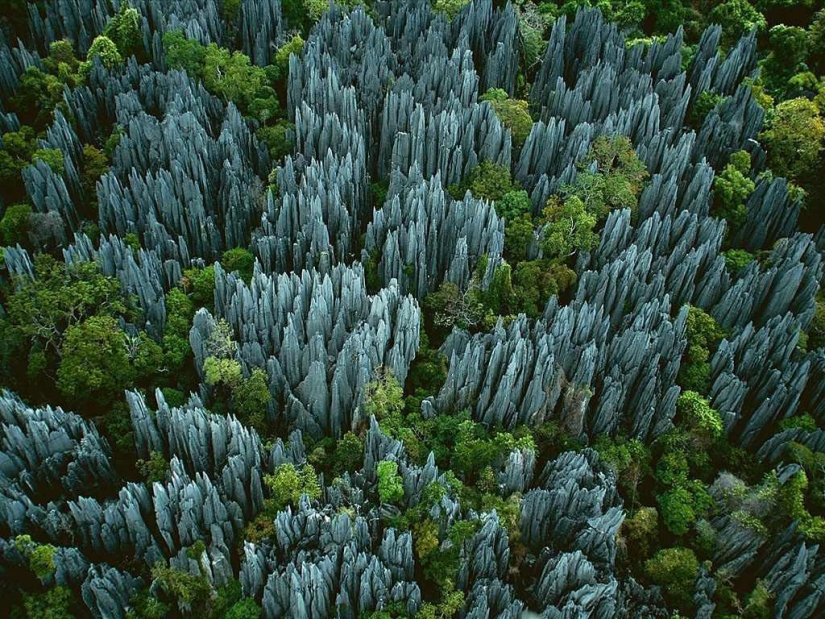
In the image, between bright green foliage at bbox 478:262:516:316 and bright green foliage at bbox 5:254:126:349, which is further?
bright green foliage at bbox 478:262:516:316

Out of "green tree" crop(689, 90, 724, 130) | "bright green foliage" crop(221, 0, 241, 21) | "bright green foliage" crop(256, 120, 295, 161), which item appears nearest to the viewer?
"bright green foliage" crop(256, 120, 295, 161)

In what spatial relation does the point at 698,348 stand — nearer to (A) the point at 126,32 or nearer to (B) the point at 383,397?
(B) the point at 383,397

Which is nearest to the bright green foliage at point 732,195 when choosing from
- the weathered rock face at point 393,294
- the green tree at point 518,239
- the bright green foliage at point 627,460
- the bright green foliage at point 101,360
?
the weathered rock face at point 393,294

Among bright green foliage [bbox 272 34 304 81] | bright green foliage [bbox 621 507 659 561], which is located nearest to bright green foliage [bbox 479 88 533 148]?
bright green foliage [bbox 272 34 304 81]

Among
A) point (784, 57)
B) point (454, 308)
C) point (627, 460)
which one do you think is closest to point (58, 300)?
point (454, 308)

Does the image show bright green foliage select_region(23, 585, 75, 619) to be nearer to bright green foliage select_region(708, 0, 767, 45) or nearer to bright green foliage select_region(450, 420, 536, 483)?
bright green foliage select_region(450, 420, 536, 483)

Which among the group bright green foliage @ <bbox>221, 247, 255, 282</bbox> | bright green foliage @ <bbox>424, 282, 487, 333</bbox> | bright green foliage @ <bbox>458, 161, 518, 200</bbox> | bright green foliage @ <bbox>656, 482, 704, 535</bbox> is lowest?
bright green foliage @ <bbox>656, 482, 704, 535</bbox>

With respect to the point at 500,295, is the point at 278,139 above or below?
above

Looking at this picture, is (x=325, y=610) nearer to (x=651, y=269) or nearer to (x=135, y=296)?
(x=135, y=296)

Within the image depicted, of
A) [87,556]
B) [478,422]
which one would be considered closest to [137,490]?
[87,556]
